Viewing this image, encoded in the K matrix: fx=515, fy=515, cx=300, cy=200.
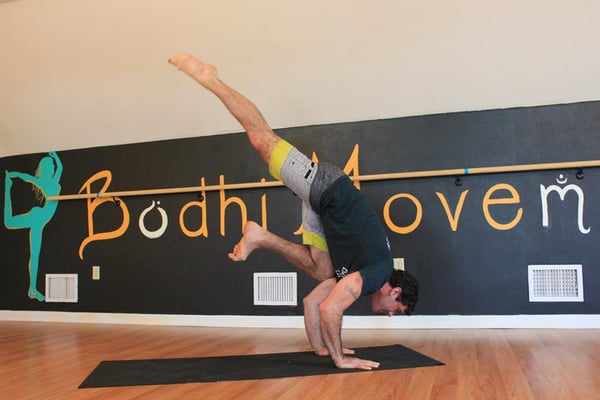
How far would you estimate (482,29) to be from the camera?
4035 mm

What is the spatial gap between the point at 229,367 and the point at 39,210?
3519 millimetres

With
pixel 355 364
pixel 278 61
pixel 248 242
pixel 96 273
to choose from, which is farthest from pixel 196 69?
pixel 96 273

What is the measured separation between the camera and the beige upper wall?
4031 mm

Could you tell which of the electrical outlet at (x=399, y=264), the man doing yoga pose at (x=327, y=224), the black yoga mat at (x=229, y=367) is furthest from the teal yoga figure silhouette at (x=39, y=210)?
the electrical outlet at (x=399, y=264)

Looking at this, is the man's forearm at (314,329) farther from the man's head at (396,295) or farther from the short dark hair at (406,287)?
the short dark hair at (406,287)

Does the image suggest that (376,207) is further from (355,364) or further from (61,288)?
(61,288)

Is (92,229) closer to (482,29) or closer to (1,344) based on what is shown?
(1,344)

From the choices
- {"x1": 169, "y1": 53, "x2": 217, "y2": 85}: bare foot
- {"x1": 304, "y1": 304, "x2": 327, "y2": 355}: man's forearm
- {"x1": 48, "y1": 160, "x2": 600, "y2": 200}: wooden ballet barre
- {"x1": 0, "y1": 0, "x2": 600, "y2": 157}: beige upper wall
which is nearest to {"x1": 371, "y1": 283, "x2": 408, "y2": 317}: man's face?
{"x1": 304, "y1": 304, "x2": 327, "y2": 355}: man's forearm

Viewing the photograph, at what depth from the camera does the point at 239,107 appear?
3061 mm

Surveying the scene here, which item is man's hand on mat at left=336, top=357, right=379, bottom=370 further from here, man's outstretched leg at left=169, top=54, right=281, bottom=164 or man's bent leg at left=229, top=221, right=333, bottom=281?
man's outstretched leg at left=169, top=54, right=281, bottom=164

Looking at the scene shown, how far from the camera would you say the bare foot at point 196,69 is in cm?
312

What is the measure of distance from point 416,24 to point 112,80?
9.33 feet

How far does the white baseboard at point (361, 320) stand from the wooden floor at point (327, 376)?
12 cm

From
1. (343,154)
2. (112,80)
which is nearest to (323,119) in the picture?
(343,154)
